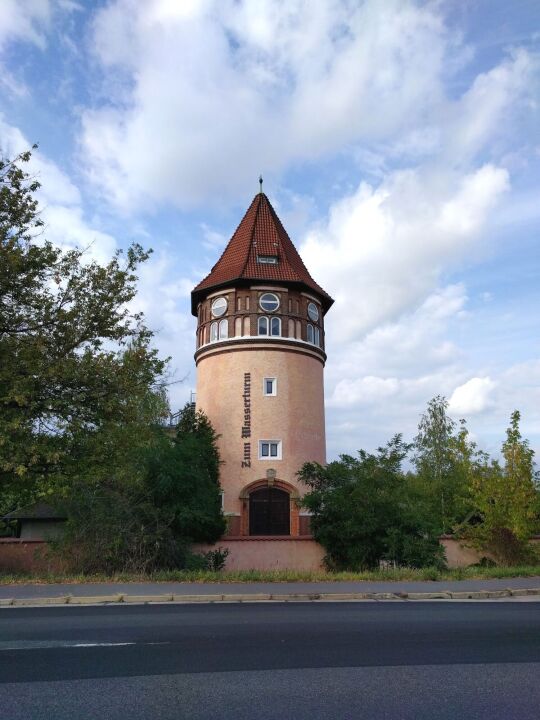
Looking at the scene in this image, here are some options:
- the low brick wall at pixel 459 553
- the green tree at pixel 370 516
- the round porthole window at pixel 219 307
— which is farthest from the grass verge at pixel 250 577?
the round porthole window at pixel 219 307

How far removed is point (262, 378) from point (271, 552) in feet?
32.3

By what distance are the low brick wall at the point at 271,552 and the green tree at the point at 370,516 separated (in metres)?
0.76

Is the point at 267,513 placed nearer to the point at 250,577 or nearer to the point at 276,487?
the point at 276,487

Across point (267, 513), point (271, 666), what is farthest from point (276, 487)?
point (271, 666)

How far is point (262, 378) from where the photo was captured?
32.2 m

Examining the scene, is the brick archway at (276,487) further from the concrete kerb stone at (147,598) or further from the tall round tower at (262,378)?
the concrete kerb stone at (147,598)

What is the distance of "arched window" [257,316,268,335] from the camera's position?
107 ft

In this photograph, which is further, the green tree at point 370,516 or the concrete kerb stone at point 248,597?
the green tree at point 370,516

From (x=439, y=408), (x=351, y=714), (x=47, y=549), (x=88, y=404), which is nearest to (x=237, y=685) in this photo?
(x=351, y=714)

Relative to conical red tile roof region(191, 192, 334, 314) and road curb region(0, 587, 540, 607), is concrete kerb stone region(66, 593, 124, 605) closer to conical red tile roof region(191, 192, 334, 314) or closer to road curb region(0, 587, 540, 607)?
road curb region(0, 587, 540, 607)

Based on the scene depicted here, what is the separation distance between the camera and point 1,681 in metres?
6.02

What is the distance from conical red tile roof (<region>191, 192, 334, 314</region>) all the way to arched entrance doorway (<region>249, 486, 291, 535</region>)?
1050 cm

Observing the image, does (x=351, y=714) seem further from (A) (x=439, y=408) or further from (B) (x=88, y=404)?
(A) (x=439, y=408)

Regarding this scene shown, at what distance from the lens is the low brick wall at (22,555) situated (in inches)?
838
